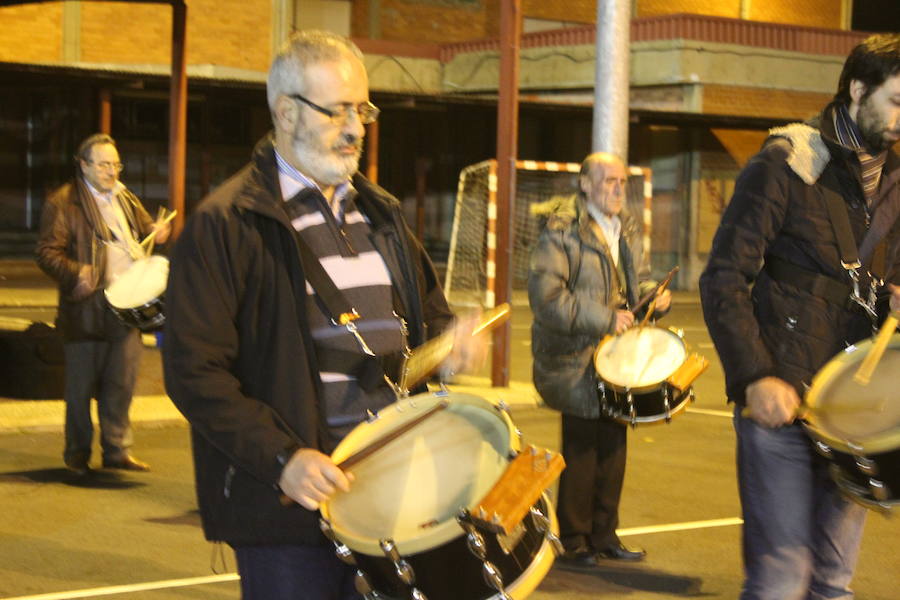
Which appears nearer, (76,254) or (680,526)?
(680,526)

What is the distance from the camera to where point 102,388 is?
29.6 ft

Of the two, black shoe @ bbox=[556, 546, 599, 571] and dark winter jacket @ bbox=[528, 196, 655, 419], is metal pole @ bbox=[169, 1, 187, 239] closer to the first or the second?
dark winter jacket @ bbox=[528, 196, 655, 419]

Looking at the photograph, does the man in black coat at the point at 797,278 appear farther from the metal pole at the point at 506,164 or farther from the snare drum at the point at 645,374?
the metal pole at the point at 506,164

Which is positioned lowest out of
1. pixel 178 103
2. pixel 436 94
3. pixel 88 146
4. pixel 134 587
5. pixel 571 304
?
pixel 134 587

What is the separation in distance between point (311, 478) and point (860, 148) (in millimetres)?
2060

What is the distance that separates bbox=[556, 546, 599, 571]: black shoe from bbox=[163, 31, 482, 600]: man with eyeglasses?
3.50 meters

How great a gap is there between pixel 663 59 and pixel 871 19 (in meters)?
14.9

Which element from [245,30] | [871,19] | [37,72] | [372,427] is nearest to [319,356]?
[372,427]

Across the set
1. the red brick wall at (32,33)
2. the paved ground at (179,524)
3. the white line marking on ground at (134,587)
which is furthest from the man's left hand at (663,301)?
the red brick wall at (32,33)

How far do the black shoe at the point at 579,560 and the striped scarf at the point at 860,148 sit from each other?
3.22 m

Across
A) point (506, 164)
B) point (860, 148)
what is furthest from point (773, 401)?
point (506, 164)

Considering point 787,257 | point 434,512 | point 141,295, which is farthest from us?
point 141,295

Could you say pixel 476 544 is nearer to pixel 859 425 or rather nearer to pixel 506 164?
pixel 859 425

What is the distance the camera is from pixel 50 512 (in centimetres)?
802
